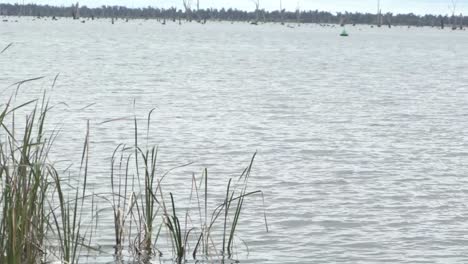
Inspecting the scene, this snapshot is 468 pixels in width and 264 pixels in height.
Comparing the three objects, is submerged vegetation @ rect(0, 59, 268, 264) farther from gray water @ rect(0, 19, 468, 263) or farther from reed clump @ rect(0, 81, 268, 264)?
gray water @ rect(0, 19, 468, 263)

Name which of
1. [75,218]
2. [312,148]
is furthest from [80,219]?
[312,148]

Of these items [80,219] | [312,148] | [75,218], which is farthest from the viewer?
[312,148]

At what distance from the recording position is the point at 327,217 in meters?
12.7

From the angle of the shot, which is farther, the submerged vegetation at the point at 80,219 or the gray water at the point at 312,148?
the gray water at the point at 312,148

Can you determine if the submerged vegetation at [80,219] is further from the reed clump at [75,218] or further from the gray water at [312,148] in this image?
the gray water at [312,148]

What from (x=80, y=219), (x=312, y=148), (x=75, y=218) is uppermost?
(x=75, y=218)

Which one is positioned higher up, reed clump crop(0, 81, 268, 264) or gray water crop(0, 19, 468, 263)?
reed clump crop(0, 81, 268, 264)

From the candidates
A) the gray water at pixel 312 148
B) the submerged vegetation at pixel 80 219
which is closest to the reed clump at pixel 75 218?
the submerged vegetation at pixel 80 219

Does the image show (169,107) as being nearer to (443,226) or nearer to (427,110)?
(427,110)

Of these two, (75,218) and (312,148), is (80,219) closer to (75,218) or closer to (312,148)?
(75,218)

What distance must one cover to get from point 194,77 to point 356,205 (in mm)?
32010

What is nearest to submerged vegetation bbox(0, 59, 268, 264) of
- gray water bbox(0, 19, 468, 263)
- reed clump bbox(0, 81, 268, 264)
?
reed clump bbox(0, 81, 268, 264)

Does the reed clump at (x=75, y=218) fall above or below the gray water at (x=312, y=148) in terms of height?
above

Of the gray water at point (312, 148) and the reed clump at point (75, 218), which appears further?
the gray water at point (312, 148)
